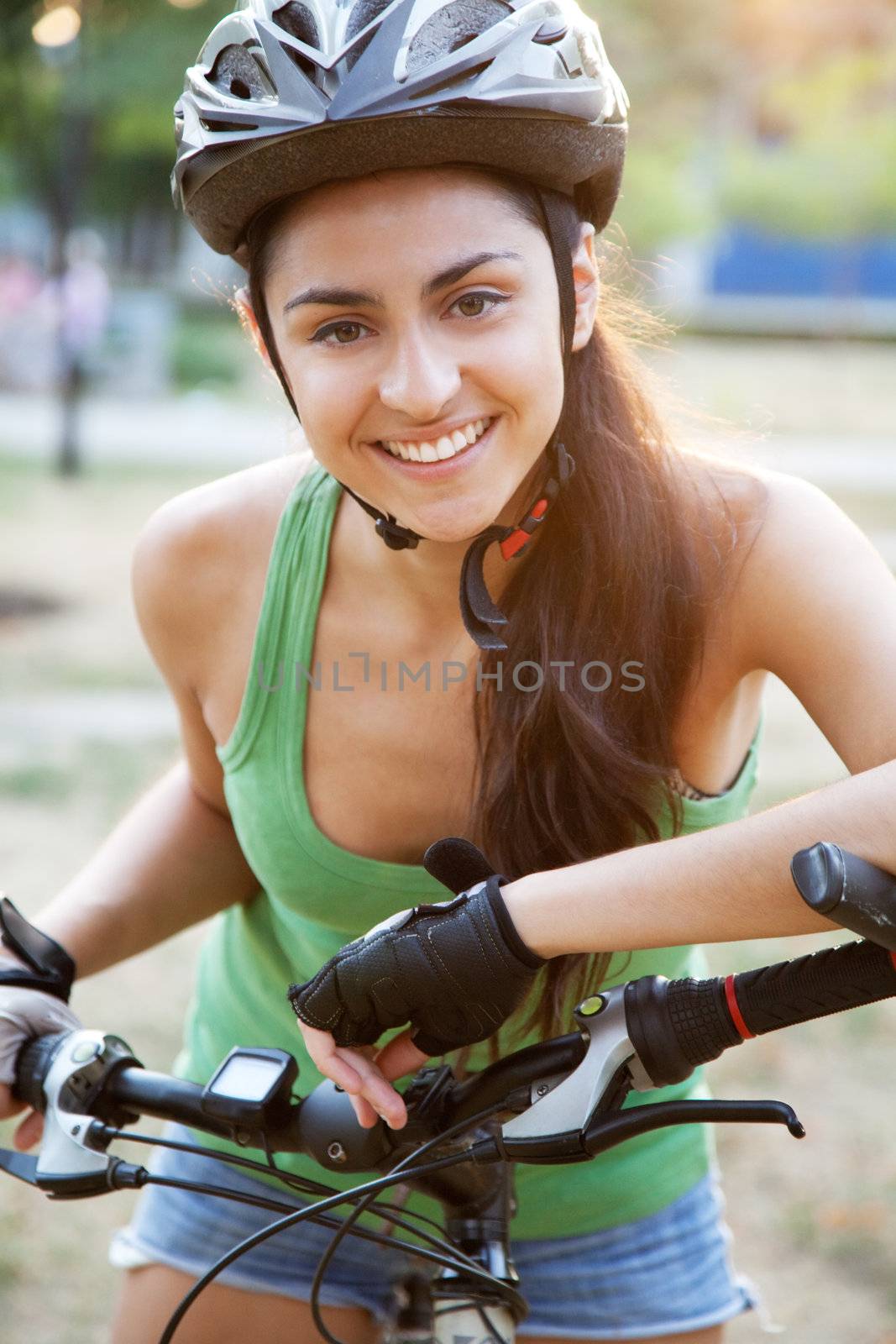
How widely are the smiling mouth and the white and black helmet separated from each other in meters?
0.37

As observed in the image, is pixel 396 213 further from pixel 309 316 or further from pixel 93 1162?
pixel 93 1162

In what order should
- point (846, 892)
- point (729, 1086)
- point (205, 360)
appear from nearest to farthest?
point (846, 892) → point (729, 1086) → point (205, 360)

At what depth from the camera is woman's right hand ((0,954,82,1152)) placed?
208 centimetres

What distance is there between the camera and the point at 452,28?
6.74ft

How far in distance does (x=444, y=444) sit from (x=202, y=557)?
0.68 metres

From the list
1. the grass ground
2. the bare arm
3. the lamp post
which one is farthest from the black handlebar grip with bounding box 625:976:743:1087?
the lamp post

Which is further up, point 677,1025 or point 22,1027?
point 677,1025

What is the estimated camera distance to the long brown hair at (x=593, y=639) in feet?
6.87

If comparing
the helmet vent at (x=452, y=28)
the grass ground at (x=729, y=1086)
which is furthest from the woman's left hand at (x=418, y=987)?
the grass ground at (x=729, y=1086)

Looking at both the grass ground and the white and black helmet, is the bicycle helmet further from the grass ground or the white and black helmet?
the grass ground

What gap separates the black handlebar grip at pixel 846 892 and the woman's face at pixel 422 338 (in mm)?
796

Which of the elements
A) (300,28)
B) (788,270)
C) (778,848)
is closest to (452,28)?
(300,28)

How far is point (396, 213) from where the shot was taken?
194cm

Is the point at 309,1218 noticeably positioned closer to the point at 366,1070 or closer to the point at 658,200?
the point at 366,1070
